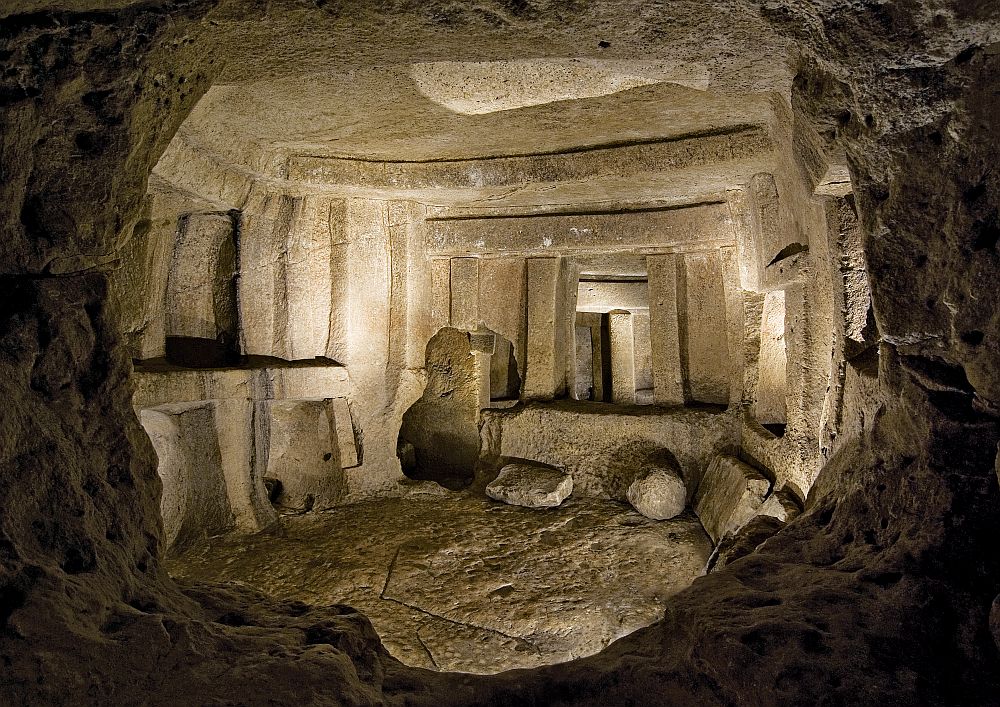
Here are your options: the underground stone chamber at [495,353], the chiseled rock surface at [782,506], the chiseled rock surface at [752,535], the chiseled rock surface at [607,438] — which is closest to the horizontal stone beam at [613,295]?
the underground stone chamber at [495,353]

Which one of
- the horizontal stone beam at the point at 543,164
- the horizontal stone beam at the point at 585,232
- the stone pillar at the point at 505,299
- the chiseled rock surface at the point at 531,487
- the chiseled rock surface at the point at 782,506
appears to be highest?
the horizontal stone beam at the point at 543,164

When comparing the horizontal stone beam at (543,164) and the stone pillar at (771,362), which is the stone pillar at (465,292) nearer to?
the horizontal stone beam at (543,164)

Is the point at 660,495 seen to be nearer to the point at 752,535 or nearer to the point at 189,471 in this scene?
the point at 752,535

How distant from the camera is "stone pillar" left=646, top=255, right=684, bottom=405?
5262 mm

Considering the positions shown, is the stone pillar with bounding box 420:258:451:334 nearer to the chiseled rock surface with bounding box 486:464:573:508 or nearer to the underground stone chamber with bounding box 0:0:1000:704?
the underground stone chamber with bounding box 0:0:1000:704

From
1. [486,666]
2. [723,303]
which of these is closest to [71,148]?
[486,666]

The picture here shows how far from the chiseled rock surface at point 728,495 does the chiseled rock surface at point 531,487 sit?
3.45ft

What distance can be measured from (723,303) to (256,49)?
407cm

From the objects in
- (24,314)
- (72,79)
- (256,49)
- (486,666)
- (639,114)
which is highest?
(639,114)

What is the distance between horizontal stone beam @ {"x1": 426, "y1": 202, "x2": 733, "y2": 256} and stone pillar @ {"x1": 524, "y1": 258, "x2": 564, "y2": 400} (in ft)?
0.74

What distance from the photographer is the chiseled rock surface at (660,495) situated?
14.8 ft

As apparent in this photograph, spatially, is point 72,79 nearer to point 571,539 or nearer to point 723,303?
point 571,539

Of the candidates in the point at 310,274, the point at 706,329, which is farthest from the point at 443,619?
the point at 706,329

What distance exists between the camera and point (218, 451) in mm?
4555
